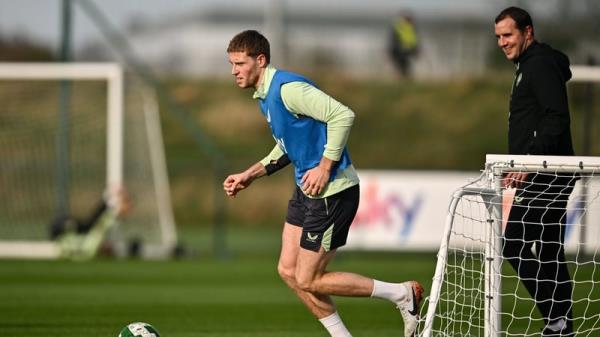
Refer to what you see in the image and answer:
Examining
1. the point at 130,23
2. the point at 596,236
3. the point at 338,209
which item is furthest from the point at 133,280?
the point at 130,23

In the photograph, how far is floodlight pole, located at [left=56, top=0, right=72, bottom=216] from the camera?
1975 cm

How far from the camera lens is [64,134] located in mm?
19984

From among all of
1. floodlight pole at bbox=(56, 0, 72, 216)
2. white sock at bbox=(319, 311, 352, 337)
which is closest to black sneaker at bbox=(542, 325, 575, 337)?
white sock at bbox=(319, 311, 352, 337)

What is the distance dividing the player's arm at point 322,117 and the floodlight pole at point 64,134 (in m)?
13.1

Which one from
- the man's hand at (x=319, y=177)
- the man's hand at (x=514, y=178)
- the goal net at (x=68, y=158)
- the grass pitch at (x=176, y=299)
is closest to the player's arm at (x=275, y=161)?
the man's hand at (x=319, y=177)

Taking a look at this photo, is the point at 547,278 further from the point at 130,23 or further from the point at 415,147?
the point at 130,23

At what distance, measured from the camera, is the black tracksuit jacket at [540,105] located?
7.44m

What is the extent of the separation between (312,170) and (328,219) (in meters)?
0.35

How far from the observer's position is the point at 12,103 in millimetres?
19984

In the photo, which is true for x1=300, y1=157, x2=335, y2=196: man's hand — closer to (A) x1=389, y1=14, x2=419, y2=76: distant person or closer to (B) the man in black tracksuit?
(B) the man in black tracksuit

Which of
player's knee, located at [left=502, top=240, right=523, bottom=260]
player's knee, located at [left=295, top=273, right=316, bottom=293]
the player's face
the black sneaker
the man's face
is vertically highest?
the man's face

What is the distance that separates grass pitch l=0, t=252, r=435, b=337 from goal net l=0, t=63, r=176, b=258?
1852 millimetres

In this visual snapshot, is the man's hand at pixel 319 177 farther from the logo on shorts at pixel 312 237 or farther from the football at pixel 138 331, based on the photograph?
the football at pixel 138 331

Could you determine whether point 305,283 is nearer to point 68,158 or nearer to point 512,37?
point 512,37
